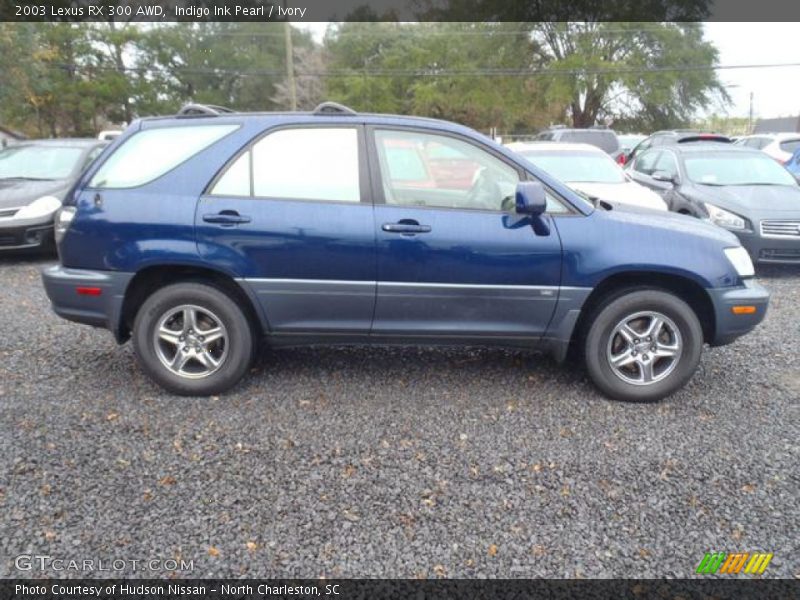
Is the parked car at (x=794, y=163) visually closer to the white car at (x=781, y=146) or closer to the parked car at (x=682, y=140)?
the white car at (x=781, y=146)

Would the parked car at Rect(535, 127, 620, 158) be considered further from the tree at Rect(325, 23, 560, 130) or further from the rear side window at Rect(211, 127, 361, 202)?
the tree at Rect(325, 23, 560, 130)

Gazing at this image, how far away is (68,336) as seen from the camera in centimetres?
491

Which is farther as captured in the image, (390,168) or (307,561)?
(390,168)

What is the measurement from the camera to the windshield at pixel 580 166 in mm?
8156

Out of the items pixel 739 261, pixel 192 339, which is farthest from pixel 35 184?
pixel 739 261

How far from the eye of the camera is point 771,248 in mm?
6941

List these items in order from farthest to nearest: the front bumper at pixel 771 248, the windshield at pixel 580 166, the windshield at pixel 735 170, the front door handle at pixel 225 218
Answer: the windshield at pixel 580 166 < the windshield at pixel 735 170 < the front bumper at pixel 771 248 < the front door handle at pixel 225 218

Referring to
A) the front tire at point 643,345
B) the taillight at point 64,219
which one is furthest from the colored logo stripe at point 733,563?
the taillight at point 64,219

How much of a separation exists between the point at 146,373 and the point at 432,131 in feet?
7.94

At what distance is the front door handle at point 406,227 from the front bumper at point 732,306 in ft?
6.01

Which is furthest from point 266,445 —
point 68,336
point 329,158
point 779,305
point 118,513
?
point 779,305

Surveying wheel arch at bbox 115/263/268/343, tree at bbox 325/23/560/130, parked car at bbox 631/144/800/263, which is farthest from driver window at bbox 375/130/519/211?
tree at bbox 325/23/560/130

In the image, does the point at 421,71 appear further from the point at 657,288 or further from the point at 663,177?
the point at 657,288

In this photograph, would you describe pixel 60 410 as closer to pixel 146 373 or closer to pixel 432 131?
pixel 146 373
